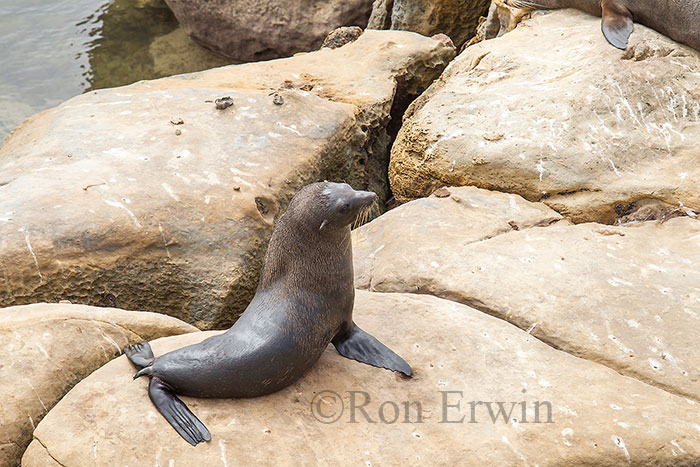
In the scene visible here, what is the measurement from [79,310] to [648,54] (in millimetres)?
4574

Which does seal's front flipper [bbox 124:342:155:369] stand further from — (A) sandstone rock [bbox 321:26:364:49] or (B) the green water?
(B) the green water

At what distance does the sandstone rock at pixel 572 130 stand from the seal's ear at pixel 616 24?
8 cm

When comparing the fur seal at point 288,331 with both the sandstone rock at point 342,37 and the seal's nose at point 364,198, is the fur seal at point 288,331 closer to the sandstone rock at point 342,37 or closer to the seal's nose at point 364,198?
the seal's nose at point 364,198

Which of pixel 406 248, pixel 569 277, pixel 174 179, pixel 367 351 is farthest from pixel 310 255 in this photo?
pixel 174 179

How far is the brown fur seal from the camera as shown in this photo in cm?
595

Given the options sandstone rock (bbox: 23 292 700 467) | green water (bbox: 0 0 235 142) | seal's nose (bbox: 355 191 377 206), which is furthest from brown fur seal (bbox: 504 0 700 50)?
green water (bbox: 0 0 235 142)

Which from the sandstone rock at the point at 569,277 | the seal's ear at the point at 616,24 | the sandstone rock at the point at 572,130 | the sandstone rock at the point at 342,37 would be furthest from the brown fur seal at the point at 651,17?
the sandstone rock at the point at 342,37

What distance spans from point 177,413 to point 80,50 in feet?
27.2

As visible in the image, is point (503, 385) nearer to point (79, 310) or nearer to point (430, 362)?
point (430, 362)

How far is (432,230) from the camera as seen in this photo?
4.71 meters

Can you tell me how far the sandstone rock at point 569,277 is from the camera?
3.76 metres

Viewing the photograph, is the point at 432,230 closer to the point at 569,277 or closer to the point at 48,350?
the point at 569,277

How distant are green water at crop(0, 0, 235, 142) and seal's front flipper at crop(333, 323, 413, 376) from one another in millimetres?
6755

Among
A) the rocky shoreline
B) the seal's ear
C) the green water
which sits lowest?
the green water
